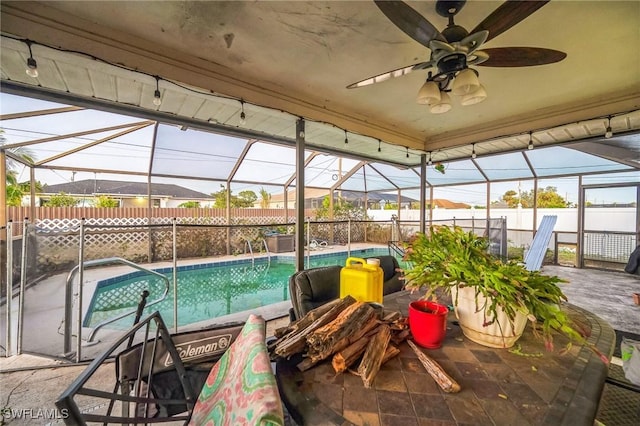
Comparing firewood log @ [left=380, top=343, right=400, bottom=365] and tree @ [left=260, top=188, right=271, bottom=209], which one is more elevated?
tree @ [left=260, top=188, right=271, bottom=209]

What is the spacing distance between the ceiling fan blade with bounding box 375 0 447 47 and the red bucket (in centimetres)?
140

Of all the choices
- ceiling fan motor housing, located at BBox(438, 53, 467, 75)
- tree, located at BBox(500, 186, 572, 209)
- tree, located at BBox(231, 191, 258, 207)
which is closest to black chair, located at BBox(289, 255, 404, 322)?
ceiling fan motor housing, located at BBox(438, 53, 467, 75)

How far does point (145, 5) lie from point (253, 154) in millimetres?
4390

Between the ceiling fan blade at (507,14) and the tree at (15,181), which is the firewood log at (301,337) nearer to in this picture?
the ceiling fan blade at (507,14)

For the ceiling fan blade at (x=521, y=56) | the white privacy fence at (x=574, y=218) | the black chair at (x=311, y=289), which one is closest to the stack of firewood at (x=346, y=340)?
the black chair at (x=311, y=289)

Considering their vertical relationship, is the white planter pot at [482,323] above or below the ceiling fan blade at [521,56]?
below

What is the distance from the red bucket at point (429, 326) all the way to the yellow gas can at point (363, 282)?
31 centimetres

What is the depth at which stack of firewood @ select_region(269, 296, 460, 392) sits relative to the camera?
0.90 m

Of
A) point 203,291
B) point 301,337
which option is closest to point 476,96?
point 301,337

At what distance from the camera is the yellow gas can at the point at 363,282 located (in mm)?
1377

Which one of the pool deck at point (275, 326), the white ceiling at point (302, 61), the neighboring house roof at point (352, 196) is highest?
the white ceiling at point (302, 61)

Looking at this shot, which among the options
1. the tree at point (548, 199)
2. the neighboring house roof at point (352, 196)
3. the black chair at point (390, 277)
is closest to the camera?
the black chair at point (390, 277)

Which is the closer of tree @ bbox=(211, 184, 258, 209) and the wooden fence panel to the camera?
the wooden fence panel

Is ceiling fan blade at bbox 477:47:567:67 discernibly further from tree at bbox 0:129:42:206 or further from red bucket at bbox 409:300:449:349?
tree at bbox 0:129:42:206
